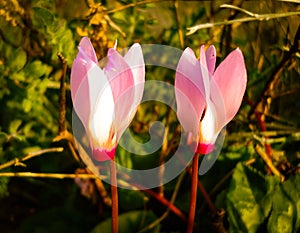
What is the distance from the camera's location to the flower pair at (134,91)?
45 cm

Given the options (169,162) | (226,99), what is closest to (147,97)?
(169,162)

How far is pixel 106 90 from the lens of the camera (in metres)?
0.45

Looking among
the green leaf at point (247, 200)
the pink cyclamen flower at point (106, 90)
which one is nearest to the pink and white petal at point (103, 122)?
the pink cyclamen flower at point (106, 90)

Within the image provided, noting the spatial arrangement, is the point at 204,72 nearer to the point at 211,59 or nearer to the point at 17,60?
the point at 211,59

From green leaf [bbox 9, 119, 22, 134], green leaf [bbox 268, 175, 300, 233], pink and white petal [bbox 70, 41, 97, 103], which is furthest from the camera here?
green leaf [bbox 9, 119, 22, 134]

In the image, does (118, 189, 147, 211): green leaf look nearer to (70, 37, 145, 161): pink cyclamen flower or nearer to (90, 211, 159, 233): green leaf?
(90, 211, 159, 233): green leaf

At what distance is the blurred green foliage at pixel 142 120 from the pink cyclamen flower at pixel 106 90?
219mm

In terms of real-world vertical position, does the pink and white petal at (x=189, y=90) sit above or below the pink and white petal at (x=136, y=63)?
below

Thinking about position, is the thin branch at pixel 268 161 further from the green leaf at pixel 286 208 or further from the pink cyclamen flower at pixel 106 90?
the pink cyclamen flower at pixel 106 90

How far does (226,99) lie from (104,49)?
0.98 feet

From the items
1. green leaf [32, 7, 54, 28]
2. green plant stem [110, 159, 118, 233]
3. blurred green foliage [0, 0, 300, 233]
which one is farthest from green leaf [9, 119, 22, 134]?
green plant stem [110, 159, 118, 233]

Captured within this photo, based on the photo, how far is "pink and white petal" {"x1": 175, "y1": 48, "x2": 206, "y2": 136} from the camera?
0.46 metres

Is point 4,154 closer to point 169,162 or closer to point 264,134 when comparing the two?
point 169,162

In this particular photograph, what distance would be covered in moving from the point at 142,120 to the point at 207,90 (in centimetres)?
43
